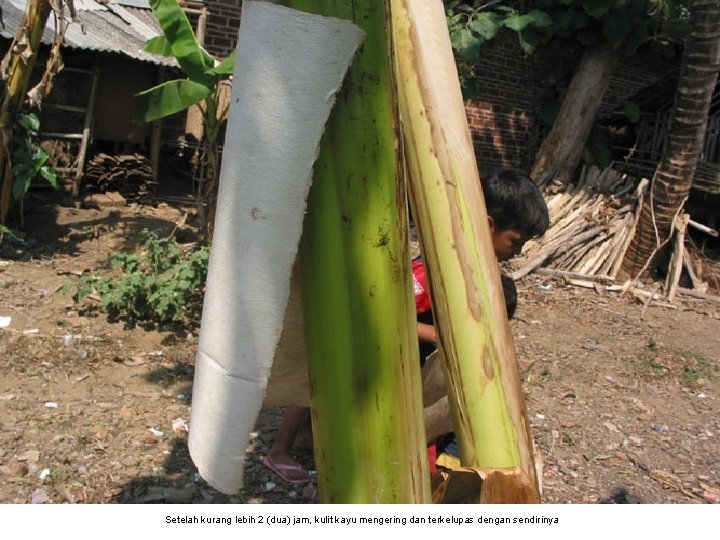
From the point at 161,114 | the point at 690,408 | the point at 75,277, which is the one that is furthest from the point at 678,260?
the point at 75,277

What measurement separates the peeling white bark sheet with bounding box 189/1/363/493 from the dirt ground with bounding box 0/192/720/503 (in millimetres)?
2282

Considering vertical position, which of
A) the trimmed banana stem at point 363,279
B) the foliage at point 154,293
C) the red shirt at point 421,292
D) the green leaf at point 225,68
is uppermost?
the green leaf at point 225,68

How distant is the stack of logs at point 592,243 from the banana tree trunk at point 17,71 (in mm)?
5091

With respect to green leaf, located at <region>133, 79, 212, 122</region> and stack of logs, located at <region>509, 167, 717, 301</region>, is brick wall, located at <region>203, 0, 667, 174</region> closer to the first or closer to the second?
stack of logs, located at <region>509, 167, 717, 301</region>

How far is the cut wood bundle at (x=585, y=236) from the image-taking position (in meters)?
7.65

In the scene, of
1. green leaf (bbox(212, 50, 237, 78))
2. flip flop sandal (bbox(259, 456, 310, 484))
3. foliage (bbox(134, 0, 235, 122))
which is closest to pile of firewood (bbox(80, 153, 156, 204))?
foliage (bbox(134, 0, 235, 122))

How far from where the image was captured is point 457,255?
985 mm

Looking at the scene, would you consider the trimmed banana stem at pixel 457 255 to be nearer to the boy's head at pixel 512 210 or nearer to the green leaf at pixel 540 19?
the boy's head at pixel 512 210

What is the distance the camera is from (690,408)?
187 inches

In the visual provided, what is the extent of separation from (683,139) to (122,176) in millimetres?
6587

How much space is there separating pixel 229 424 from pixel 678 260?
7510 millimetres

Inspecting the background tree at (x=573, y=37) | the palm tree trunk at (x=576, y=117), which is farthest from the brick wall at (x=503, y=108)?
the palm tree trunk at (x=576, y=117)

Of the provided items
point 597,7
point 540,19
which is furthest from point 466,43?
point 597,7

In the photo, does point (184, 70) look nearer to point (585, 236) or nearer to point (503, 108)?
point (585, 236)
